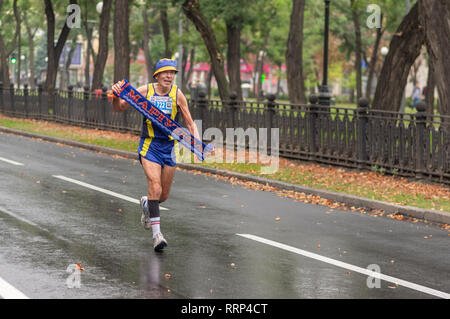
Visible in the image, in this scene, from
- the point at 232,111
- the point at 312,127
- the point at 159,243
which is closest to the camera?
the point at 159,243

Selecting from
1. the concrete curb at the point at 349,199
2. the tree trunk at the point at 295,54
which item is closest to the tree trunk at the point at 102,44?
the tree trunk at the point at 295,54

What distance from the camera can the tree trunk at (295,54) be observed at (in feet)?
89.9

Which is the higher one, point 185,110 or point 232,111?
point 185,110

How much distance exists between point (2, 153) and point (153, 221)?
11.5m

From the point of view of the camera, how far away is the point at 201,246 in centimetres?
932

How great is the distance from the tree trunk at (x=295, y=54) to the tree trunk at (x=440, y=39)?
10.8 metres

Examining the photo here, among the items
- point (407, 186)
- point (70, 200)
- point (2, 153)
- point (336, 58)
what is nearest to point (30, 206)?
point (70, 200)

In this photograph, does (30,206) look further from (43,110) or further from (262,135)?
(43,110)

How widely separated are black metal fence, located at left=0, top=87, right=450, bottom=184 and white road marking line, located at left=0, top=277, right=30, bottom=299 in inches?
384

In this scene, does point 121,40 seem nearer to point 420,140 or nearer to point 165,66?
point 420,140

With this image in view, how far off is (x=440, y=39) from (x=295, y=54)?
11412 millimetres

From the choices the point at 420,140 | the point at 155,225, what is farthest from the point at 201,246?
the point at 420,140

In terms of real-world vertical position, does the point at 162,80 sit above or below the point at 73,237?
above

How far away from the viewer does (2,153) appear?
19.7 metres
